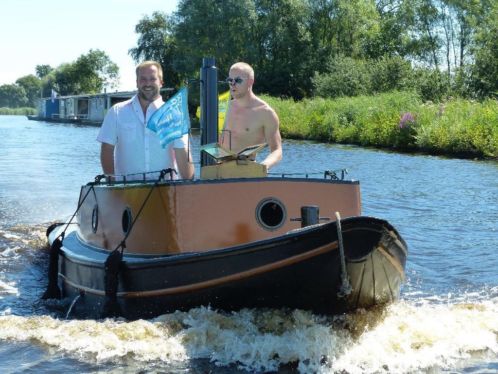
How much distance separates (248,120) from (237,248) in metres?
1.52

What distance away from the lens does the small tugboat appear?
5.94 metres

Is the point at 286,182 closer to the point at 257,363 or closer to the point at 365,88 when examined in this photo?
the point at 257,363

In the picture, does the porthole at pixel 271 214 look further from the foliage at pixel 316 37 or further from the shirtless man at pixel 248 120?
the foliage at pixel 316 37

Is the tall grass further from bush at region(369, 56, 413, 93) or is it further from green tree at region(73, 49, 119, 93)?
bush at region(369, 56, 413, 93)

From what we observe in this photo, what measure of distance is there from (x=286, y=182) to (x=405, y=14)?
57424 millimetres

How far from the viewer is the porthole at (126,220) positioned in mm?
7141

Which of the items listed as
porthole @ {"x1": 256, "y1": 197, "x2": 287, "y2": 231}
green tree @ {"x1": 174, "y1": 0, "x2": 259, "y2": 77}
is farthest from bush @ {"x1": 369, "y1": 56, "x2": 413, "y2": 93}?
porthole @ {"x1": 256, "y1": 197, "x2": 287, "y2": 231}

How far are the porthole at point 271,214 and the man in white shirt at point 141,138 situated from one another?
2.84 feet

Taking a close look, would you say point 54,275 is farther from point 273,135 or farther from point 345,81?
point 345,81

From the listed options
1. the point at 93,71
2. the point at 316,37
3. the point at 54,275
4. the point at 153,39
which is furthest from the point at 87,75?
the point at 54,275

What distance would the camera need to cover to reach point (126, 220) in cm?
726

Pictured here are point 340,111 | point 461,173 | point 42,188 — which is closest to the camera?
point 42,188

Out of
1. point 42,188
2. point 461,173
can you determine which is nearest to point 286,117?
point 461,173

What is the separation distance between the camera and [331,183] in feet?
22.8
